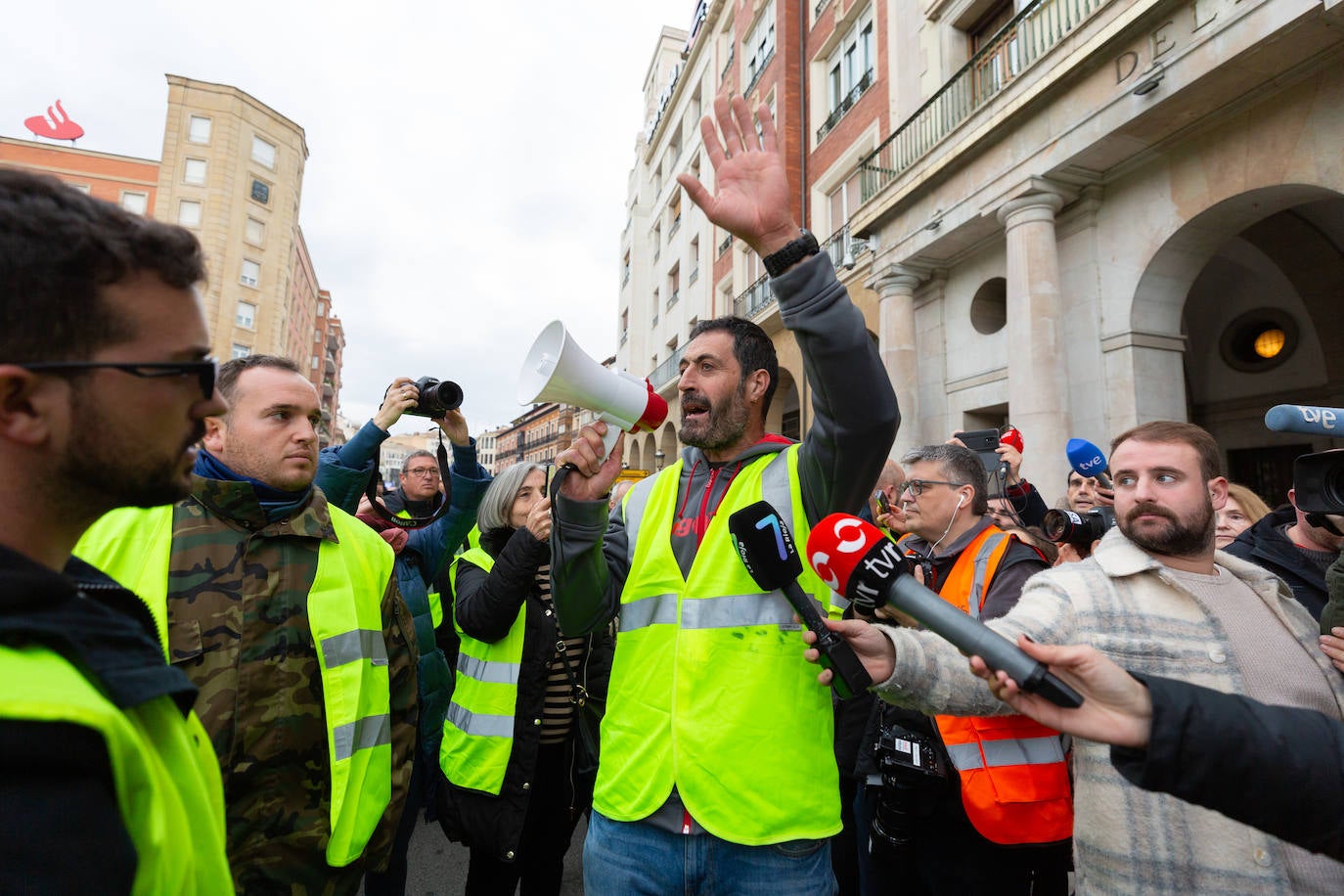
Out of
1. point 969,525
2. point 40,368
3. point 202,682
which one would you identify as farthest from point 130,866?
point 969,525

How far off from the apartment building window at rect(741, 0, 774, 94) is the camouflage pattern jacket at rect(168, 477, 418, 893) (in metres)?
19.1

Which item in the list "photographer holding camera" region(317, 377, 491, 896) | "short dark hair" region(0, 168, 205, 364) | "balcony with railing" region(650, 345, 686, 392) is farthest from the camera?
"balcony with railing" region(650, 345, 686, 392)

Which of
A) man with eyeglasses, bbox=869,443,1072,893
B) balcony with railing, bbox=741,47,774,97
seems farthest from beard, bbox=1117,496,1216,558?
balcony with railing, bbox=741,47,774,97

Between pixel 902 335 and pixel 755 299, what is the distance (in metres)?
7.23

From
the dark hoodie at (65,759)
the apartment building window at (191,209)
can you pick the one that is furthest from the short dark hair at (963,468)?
the apartment building window at (191,209)

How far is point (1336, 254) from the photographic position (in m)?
8.87

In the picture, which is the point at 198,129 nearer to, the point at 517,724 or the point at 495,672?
the point at 495,672

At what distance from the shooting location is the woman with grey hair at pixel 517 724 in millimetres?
2840

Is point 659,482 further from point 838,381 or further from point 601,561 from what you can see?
point 838,381

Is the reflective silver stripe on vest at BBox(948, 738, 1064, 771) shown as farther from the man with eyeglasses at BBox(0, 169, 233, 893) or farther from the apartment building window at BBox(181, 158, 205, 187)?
the apartment building window at BBox(181, 158, 205, 187)

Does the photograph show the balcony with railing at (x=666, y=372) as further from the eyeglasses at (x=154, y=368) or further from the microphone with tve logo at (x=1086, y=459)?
the eyeglasses at (x=154, y=368)

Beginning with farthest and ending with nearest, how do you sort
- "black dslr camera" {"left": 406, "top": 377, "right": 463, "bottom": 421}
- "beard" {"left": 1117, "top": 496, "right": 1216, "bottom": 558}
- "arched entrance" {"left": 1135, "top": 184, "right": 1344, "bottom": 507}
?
"arched entrance" {"left": 1135, "top": 184, "right": 1344, "bottom": 507}, "black dslr camera" {"left": 406, "top": 377, "right": 463, "bottom": 421}, "beard" {"left": 1117, "top": 496, "right": 1216, "bottom": 558}

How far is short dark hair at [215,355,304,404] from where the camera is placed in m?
2.42

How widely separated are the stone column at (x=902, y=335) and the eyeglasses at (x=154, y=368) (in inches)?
411
